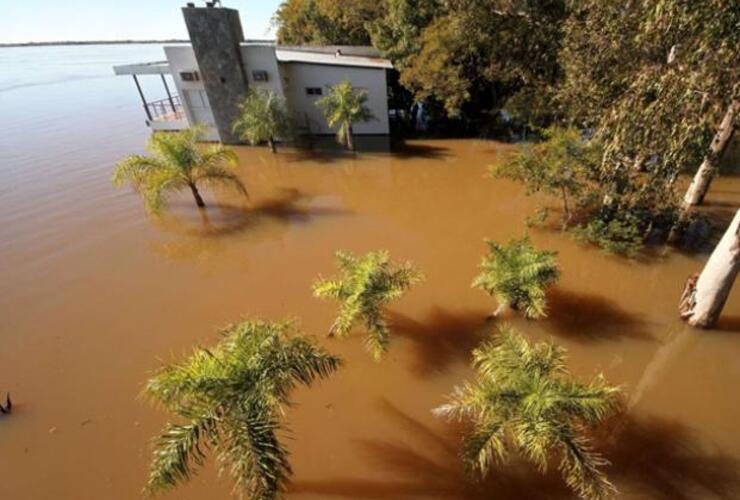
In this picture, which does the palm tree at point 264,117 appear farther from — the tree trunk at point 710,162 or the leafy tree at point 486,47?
the tree trunk at point 710,162

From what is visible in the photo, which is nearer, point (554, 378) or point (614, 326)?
point (554, 378)

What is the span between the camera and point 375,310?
571cm

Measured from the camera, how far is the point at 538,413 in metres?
3.79

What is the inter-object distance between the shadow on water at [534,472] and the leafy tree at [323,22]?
20.2 meters

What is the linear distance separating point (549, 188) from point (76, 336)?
10311 millimetres

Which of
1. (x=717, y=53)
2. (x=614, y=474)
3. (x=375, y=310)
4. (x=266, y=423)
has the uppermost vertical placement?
(x=717, y=53)

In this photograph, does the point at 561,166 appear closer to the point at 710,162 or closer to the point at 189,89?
the point at 710,162

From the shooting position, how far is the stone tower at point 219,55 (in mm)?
14469

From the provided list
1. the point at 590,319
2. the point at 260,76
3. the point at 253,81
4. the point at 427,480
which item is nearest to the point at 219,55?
the point at 253,81

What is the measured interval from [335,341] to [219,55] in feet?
45.9

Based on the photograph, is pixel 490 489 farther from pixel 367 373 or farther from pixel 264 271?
pixel 264 271

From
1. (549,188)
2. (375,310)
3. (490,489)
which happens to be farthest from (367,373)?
(549,188)

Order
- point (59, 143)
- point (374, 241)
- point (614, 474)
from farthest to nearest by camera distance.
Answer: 1. point (59, 143)
2. point (374, 241)
3. point (614, 474)

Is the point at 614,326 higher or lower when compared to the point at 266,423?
lower
